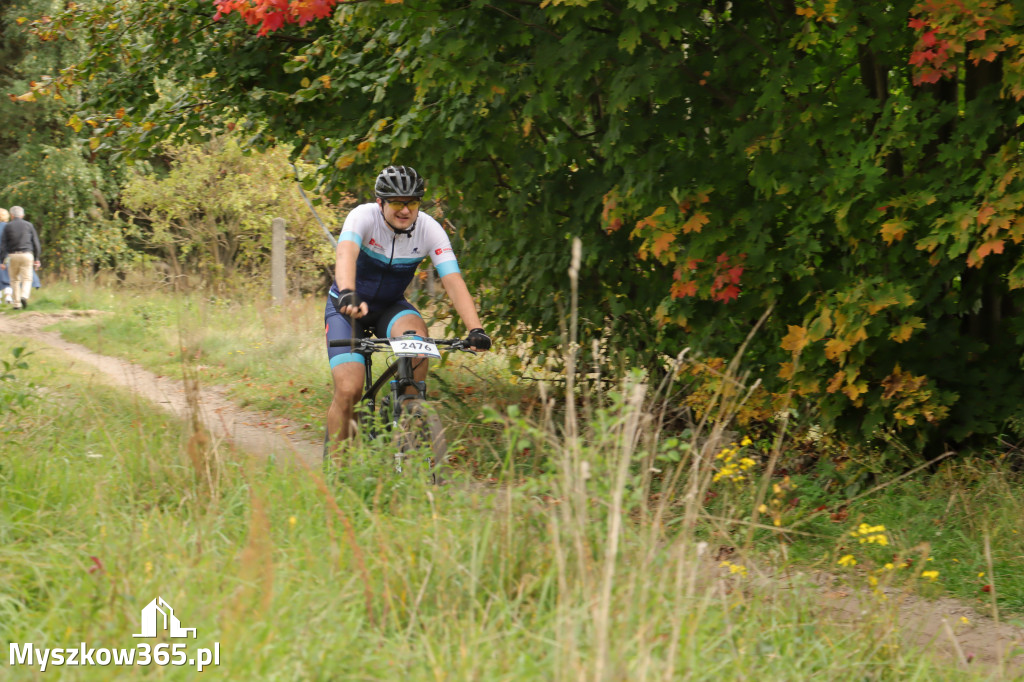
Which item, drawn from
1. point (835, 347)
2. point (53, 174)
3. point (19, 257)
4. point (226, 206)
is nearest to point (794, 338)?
point (835, 347)

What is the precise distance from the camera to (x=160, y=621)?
325 cm

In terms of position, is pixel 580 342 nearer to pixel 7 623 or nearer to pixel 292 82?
pixel 292 82

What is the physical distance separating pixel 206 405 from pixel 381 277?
473 cm

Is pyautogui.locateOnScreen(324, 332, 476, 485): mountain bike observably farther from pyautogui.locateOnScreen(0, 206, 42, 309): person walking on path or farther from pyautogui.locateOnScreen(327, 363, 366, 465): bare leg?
pyautogui.locateOnScreen(0, 206, 42, 309): person walking on path

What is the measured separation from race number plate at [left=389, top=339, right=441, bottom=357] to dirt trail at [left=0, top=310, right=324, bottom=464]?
77cm

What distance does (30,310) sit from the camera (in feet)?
59.7

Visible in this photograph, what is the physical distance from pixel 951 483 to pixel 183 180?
57.2 feet

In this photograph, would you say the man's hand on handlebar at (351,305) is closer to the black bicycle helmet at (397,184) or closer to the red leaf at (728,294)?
the black bicycle helmet at (397,184)

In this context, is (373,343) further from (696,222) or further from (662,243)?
(696,222)

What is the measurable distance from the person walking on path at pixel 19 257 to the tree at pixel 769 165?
13.7 metres

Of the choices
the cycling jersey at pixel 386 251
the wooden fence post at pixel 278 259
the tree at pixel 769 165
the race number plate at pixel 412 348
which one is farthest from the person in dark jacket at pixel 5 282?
the race number plate at pixel 412 348

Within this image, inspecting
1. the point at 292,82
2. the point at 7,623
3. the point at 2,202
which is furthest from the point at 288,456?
the point at 2,202

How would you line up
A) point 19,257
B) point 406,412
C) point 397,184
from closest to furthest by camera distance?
point 406,412, point 397,184, point 19,257

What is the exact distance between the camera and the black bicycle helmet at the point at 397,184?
224 inches
